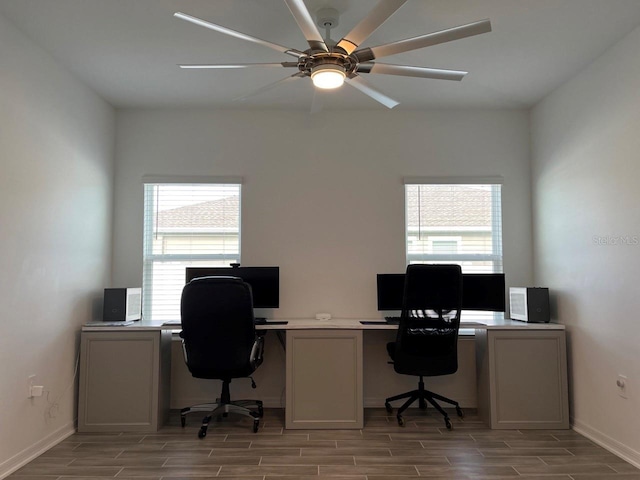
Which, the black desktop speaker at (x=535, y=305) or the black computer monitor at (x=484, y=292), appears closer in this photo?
the black desktop speaker at (x=535, y=305)

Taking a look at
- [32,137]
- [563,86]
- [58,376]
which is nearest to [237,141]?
[32,137]

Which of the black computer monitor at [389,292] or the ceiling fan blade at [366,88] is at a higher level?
the ceiling fan blade at [366,88]

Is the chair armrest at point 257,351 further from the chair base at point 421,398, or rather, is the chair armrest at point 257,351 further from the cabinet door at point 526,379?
the cabinet door at point 526,379

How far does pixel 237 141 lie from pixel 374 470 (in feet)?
10.0

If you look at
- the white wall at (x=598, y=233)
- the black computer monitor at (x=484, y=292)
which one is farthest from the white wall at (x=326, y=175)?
the white wall at (x=598, y=233)

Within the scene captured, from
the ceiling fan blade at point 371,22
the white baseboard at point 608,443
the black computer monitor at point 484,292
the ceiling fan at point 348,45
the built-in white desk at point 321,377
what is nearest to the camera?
the ceiling fan blade at point 371,22

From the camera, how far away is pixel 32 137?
3.17 meters

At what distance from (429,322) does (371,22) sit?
229 centimetres

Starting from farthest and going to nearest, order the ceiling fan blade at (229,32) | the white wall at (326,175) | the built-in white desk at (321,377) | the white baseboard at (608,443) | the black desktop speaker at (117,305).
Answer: the white wall at (326,175) → the black desktop speaker at (117,305) → the built-in white desk at (321,377) → the white baseboard at (608,443) → the ceiling fan blade at (229,32)

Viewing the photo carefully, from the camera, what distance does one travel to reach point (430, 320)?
363 cm

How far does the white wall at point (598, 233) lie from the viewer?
306 cm

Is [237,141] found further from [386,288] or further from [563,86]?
[563,86]

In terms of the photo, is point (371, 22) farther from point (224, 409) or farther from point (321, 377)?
point (224, 409)

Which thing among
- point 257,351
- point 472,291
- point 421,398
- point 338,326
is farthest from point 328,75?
point 421,398
